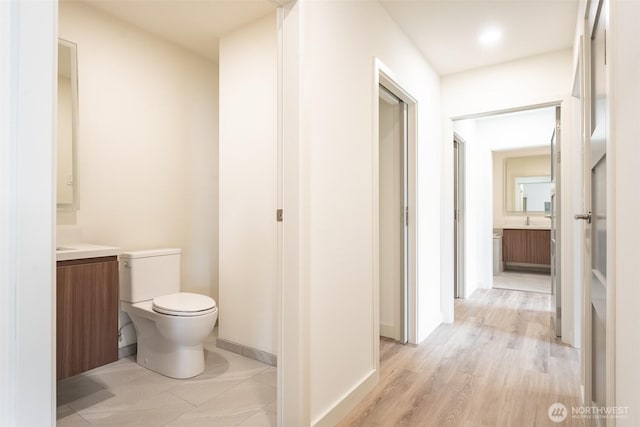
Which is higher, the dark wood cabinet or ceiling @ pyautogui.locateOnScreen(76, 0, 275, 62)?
ceiling @ pyautogui.locateOnScreen(76, 0, 275, 62)

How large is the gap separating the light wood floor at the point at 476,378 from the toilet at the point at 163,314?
3.40ft

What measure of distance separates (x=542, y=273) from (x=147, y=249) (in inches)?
256

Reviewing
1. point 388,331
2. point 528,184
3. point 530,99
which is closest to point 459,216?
point 530,99

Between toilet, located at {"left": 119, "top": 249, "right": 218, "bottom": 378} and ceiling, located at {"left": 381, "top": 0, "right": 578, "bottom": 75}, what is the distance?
7.82 feet

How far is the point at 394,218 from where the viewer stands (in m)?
2.99

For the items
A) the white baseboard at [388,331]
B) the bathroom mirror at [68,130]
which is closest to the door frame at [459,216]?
the white baseboard at [388,331]

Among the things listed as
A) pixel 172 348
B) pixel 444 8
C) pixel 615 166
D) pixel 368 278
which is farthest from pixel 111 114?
pixel 615 166

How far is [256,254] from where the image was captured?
8.21 feet

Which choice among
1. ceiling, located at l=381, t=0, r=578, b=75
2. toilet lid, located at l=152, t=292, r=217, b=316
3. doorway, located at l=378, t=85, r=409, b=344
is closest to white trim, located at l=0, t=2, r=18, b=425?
toilet lid, located at l=152, t=292, r=217, b=316

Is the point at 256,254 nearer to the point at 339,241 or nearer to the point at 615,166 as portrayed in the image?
the point at 339,241

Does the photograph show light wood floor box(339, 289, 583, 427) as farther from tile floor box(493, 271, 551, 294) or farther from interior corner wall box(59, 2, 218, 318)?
interior corner wall box(59, 2, 218, 318)

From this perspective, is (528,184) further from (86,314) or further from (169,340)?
(86,314)

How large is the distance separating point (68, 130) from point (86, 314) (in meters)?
1.25

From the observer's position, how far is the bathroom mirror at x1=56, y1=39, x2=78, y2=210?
2240 millimetres
